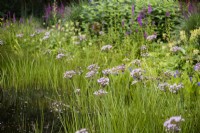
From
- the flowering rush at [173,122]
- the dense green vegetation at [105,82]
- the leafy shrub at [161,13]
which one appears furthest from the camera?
the leafy shrub at [161,13]

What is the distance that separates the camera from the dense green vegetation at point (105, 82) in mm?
2850

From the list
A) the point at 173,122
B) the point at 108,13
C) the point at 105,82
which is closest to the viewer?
the point at 173,122

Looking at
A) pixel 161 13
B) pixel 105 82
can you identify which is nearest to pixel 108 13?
pixel 161 13

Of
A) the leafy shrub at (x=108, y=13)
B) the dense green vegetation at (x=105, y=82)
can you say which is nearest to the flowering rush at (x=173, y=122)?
the dense green vegetation at (x=105, y=82)

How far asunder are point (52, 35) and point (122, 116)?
467 centimetres

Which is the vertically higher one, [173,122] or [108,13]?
[108,13]

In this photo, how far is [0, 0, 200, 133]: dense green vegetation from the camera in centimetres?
285

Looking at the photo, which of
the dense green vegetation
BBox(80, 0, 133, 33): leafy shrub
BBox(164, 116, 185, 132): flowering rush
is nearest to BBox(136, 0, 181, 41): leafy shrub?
the dense green vegetation

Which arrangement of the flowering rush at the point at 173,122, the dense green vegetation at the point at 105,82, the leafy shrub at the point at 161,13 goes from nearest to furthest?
the flowering rush at the point at 173,122 < the dense green vegetation at the point at 105,82 < the leafy shrub at the point at 161,13

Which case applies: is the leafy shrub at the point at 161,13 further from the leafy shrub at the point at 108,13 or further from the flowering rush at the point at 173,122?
the flowering rush at the point at 173,122

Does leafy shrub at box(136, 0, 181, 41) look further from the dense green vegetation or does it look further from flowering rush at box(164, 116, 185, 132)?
flowering rush at box(164, 116, 185, 132)

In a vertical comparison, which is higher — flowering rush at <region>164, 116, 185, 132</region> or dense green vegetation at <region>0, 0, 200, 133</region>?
flowering rush at <region>164, 116, 185, 132</region>

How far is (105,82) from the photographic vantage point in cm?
309

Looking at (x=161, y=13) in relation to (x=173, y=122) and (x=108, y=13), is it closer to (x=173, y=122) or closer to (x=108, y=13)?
(x=108, y=13)
